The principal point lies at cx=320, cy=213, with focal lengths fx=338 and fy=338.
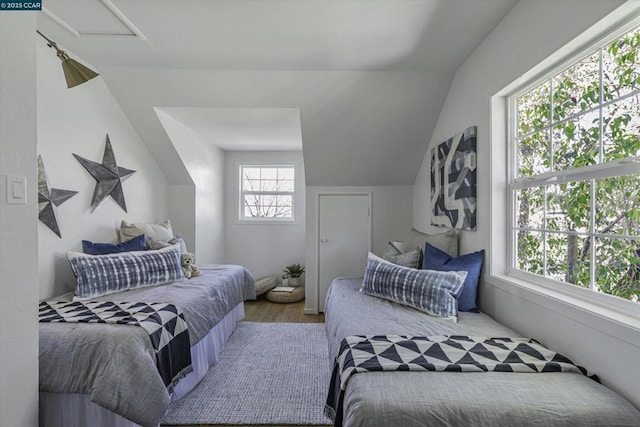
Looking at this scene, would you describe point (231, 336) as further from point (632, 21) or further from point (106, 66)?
point (632, 21)

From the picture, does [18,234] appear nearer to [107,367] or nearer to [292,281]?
[107,367]

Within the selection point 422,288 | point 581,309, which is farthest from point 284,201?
point 581,309

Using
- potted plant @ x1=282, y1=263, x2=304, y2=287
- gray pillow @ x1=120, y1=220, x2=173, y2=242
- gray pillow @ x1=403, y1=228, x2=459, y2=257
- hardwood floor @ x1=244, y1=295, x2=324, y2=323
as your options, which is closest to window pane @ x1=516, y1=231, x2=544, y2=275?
gray pillow @ x1=403, y1=228, x2=459, y2=257

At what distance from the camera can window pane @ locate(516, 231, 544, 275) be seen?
180 centimetres

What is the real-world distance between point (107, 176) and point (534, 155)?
3.17m

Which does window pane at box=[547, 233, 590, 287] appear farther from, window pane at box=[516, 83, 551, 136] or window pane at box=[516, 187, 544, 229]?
window pane at box=[516, 83, 551, 136]

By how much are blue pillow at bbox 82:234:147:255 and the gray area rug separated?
1.13 metres

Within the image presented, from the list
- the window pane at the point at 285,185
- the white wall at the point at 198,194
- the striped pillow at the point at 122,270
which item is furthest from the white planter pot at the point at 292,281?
the striped pillow at the point at 122,270

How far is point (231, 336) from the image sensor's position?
10.4 ft

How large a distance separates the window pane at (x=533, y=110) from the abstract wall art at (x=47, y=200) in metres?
3.03

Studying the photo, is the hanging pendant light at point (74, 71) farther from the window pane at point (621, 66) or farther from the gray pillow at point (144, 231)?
the window pane at point (621, 66)

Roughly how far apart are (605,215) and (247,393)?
2.14m

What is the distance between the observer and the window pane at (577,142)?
1436mm

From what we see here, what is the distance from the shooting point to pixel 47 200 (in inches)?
90.9
